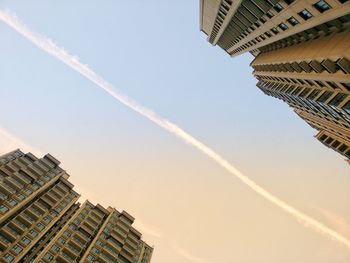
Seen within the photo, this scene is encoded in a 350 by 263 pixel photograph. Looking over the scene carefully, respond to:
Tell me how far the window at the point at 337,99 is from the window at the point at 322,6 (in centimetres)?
1134

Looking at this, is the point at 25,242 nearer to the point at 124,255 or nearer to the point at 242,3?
the point at 124,255

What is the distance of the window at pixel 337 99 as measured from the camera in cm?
3675

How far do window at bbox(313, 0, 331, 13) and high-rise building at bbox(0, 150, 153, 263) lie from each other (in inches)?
1971

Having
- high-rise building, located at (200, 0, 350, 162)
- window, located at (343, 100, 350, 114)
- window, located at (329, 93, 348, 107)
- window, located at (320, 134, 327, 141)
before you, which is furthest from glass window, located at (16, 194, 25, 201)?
window, located at (320, 134, 327, 141)

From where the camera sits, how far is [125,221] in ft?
256

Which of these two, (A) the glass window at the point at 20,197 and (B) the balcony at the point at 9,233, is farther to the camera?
(A) the glass window at the point at 20,197

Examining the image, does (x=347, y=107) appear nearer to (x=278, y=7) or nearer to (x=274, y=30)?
(x=278, y=7)

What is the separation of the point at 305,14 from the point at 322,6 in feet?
13.8

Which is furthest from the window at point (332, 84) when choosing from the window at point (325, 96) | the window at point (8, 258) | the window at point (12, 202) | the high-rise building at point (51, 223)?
the window at point (12, 202)

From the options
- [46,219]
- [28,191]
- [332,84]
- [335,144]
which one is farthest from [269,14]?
[335,144]

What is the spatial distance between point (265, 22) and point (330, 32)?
955 centimetres

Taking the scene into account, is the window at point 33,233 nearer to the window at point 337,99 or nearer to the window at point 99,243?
the window at point 99,243

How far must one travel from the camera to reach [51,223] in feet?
206

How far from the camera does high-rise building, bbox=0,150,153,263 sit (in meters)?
55.2
